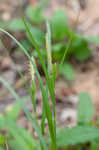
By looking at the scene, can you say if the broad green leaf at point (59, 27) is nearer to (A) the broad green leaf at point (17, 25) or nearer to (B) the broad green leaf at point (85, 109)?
(A) the broad green leaf at point (17, 25)

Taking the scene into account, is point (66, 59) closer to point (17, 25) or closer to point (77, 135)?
point (17, 25)

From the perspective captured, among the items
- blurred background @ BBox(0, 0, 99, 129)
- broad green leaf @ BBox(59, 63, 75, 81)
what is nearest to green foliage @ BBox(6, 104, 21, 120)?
blurred background @ BBox(0, 0, 99, 129)

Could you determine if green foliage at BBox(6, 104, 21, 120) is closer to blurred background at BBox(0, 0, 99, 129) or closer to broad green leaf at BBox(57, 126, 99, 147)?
blurred background at BBox(0, 0, 99, 129)

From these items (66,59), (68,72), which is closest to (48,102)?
(68,72)

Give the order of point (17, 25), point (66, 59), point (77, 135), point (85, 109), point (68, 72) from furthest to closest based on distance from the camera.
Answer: point (17, 25)
point (66, 59)
point (68, 72)
point (85, 109)
point (77, 135)

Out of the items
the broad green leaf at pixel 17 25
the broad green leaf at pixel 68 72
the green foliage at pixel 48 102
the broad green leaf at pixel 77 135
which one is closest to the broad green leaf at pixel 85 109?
the green foliage at pixel 48 102

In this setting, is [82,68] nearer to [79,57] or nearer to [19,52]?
[79,57]
